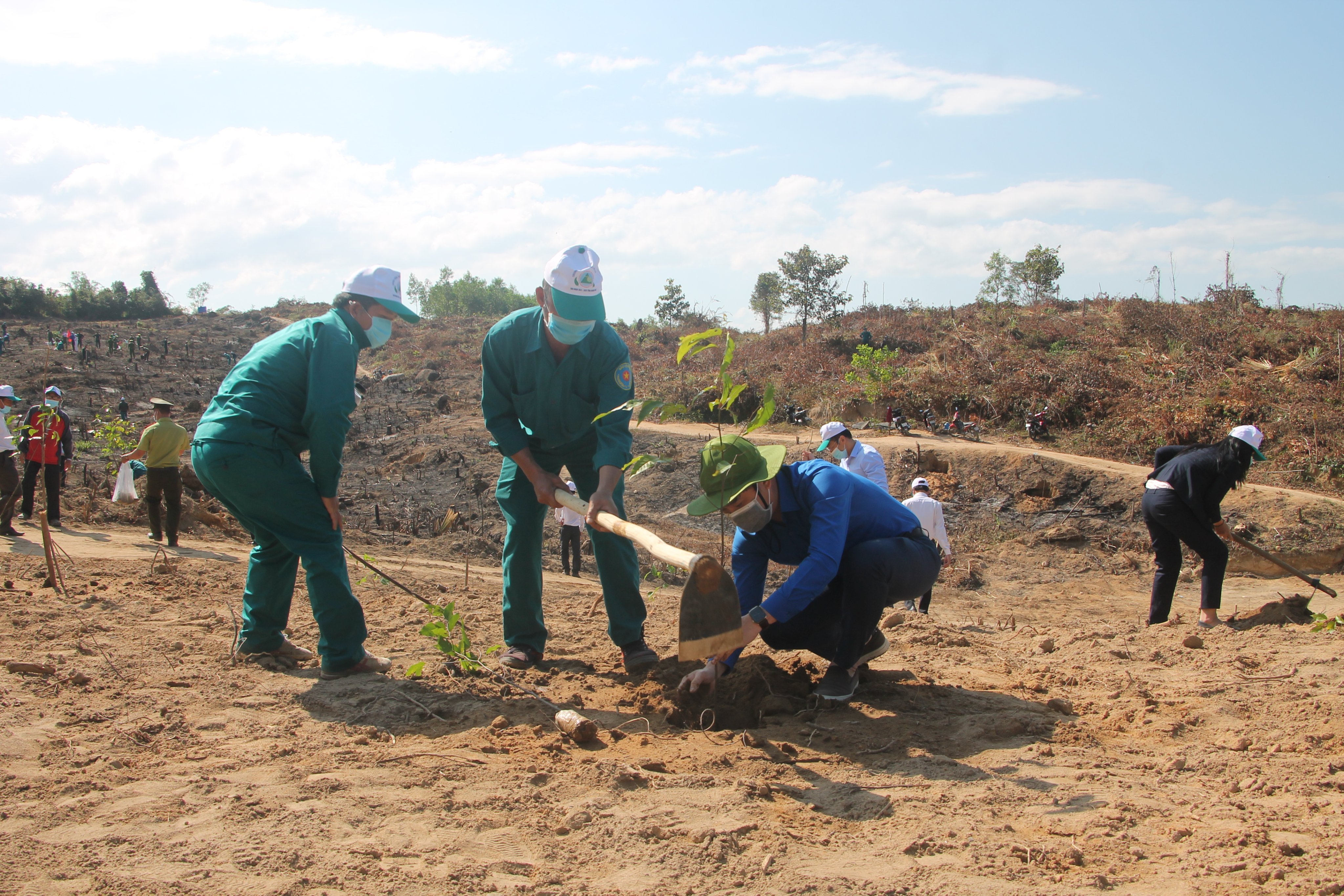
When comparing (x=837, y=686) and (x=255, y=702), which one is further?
(x=837, y=686)

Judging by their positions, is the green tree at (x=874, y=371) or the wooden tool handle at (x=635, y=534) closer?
the wooden tool handle at (x=635, y=534)

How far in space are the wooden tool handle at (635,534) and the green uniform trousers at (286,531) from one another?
97 cm

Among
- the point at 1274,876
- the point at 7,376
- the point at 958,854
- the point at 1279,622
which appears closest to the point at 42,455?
the point at 958,854

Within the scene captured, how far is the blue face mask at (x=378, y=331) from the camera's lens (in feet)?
12.6

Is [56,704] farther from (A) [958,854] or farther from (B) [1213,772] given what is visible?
(B) [1213,772]

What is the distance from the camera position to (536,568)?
4.00 metres

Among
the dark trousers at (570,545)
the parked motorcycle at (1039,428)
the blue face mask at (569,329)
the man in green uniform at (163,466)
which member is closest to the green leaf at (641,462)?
the blue face mask at (569,329)

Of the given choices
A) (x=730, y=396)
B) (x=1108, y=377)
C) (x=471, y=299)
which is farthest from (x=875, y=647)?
(x=471, y=299)

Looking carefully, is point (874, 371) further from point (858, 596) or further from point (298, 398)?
point (298, 398)

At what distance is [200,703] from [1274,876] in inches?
135

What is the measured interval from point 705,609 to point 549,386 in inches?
57.9

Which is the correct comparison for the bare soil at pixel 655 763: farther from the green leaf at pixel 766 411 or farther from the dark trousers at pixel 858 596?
the green leaf at pixel 766 411

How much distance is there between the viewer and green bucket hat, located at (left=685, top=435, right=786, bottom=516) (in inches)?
120

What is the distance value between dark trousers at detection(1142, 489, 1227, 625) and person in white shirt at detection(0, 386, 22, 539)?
9223mm
